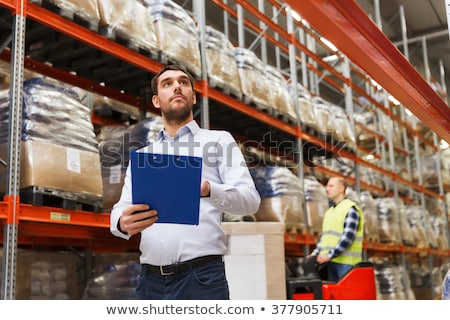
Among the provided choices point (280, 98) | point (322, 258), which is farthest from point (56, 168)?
point (280, 98)

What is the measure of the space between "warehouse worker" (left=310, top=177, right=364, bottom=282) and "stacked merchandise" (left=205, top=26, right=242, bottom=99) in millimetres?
1597

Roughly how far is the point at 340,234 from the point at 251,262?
173cm

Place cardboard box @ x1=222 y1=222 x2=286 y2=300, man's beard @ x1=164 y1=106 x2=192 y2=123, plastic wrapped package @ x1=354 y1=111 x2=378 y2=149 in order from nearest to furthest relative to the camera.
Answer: man's beard @ x1=164 y1=106 x2=192 y2=123, cardboard box @ x1=222 y1=222 x2=286 y2=300, plastic wrapped package @ x1=354 y1=111 x2=378 y2=149

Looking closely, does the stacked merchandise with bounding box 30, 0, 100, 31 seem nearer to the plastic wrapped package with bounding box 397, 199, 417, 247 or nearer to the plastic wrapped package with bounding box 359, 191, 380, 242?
the plastic wrapped package with bounding box 359, 191, 380, 242

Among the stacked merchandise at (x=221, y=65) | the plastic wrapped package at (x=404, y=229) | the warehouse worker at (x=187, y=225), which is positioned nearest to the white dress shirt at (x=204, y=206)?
the warehouse worker at (x=187, y=225)

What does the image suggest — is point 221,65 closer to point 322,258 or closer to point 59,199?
point 322,258

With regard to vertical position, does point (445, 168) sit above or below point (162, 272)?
above

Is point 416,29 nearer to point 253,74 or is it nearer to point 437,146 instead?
point 437,146

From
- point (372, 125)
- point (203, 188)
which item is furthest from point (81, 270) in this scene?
point (372, 125)

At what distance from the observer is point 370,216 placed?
9.52 metres

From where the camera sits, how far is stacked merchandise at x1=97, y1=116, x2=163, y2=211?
15.0 ft

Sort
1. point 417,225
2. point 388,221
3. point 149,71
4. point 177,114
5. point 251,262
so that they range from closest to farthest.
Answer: point 177,114, point 251,262, point 149,71, point 388,221, point 417,225

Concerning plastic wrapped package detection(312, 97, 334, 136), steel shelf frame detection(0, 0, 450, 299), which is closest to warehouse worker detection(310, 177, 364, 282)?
steel shelf frame detection(0, 0, 450, 299)

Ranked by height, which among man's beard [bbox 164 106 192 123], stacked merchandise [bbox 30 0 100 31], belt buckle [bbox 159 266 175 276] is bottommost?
belt buckle [bbox 159 266 175 276]
